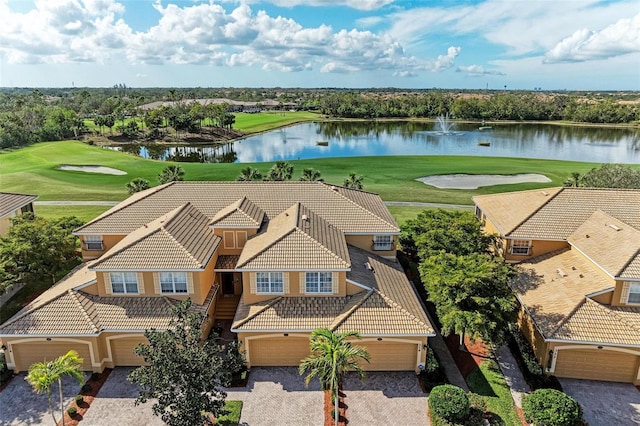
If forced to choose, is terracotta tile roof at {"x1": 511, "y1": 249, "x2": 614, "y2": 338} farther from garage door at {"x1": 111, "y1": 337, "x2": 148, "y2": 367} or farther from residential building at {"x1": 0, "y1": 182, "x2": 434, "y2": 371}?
garage door at {"x1": 111, "y1": 337, "x2": 148, "y2": 367}

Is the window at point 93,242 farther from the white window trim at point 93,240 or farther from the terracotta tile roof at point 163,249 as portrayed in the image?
the terracotta tile roof at point 163,249

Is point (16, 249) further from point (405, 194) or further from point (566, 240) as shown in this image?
point (405, 194)

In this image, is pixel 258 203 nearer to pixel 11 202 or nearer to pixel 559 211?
pixel 559 211

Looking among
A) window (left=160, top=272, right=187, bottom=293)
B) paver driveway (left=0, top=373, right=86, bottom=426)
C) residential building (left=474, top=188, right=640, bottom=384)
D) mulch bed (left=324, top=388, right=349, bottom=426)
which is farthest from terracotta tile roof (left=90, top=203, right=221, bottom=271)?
residential building (left=474, top=188, right=640, bottom=384)

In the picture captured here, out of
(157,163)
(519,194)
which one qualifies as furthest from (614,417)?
(157,163)

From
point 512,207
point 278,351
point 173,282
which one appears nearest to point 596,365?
point 512,207

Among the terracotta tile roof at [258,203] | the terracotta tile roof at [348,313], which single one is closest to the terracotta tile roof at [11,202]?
the terracotta tile roof at [258,203]
